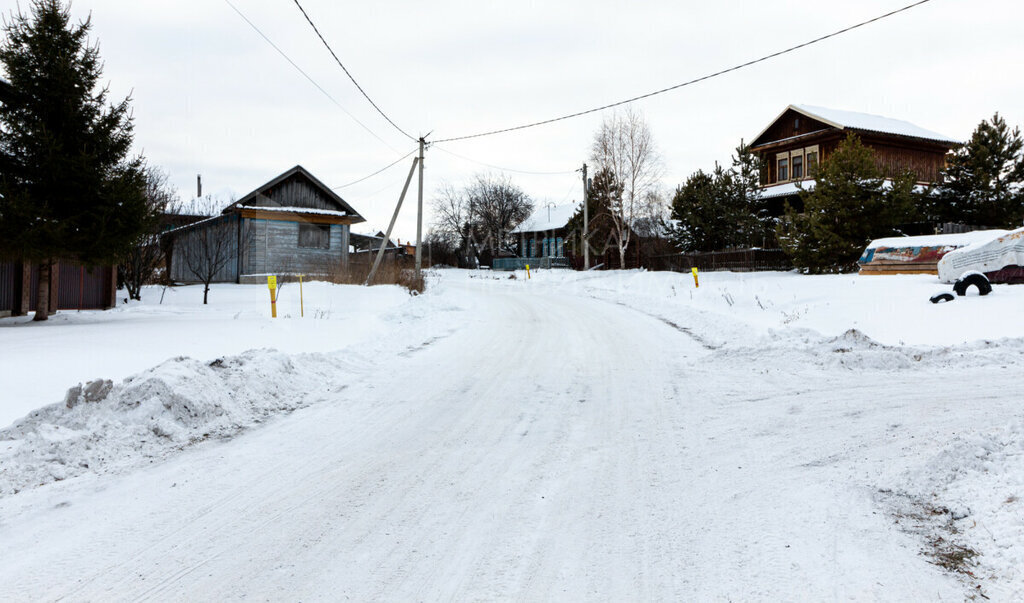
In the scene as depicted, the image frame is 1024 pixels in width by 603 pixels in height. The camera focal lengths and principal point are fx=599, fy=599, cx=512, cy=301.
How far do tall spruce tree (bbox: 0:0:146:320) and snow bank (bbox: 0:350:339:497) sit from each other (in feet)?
23.4

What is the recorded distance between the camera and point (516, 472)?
174 inches

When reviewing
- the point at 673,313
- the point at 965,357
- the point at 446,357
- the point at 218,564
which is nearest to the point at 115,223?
the point at 446,357

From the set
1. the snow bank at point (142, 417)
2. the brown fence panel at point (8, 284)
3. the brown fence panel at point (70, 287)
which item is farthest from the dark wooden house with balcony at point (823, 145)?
the brown fence panel at point (8, 284)

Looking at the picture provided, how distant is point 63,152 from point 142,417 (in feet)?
31.3

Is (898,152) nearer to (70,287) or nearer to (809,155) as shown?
(809,155)

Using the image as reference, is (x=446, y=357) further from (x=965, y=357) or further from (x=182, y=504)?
(x=965, y=357)

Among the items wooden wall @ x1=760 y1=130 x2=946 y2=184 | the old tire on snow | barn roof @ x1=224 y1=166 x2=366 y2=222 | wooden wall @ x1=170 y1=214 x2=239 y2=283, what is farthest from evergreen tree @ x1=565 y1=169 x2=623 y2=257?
the old tire on snow

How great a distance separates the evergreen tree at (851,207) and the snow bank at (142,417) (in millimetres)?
21075

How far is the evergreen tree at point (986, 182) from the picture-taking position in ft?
80.9

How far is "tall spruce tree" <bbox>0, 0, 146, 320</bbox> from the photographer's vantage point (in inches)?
457

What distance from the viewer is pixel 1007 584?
2727 mm

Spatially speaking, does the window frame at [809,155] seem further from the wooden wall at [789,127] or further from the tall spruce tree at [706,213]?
the tall spruce tree at [706,213]

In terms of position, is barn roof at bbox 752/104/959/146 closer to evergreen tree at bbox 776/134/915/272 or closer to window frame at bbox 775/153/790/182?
window frame at bbox 775/153/790/182

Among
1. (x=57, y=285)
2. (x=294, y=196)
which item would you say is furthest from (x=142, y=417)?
(x=294, y=196)
